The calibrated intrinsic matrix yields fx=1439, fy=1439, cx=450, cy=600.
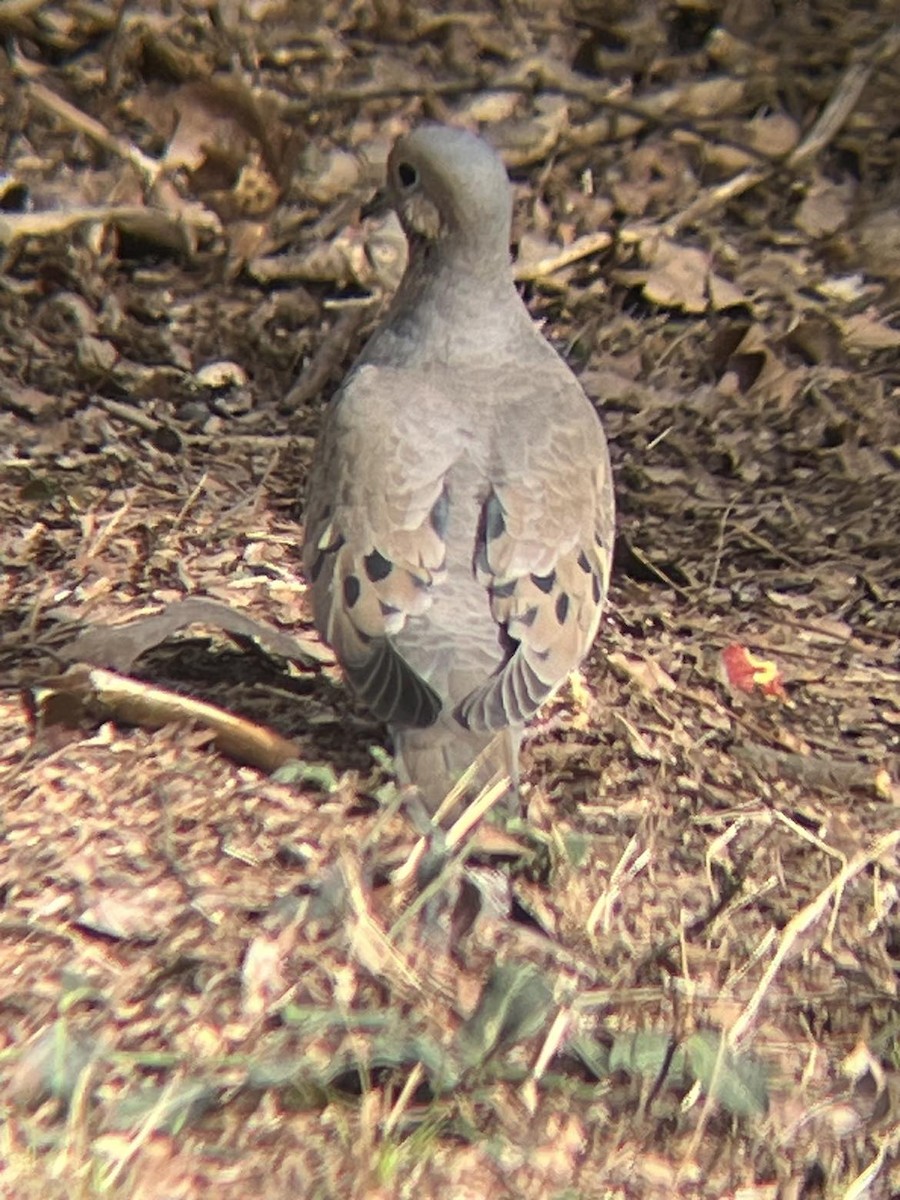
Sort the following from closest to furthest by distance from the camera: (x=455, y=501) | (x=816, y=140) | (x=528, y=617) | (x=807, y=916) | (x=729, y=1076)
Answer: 1. (x=729, y=1076)
2. (x=807, y=916)
3. (x=528, y=617)
4. (x=455, y=501)
5. (x=816, y=140)

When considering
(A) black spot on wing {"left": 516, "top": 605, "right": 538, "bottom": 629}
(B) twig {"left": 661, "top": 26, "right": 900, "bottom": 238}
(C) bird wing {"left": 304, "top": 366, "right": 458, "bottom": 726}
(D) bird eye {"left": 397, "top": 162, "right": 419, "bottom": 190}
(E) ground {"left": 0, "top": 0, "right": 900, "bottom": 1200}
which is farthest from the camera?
(B) twig {"left": 661, "top": 26, "right": 900, "bottom": 238}

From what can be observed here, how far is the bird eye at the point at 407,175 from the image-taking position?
11.3ft

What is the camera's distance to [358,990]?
8.73 feet

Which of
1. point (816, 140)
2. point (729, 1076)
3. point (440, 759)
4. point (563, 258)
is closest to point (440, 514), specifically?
point (440, 759)

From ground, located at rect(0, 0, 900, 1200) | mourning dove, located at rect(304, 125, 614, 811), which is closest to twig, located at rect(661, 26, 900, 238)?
ground, located at rect(0, 0, 900, 1200)

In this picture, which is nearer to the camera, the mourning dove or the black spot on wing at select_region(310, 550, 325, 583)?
the mourning dove

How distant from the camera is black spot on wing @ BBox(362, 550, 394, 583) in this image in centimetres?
306

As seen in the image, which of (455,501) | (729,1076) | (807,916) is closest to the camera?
(729,1076)

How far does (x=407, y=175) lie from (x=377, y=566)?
104 centimetres

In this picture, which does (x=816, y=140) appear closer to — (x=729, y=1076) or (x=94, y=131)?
(x=94, y=131)

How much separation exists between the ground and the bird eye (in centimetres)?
88

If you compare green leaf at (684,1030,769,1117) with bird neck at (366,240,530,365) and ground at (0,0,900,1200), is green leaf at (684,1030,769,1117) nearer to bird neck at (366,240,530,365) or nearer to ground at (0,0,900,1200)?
ground at (0,0,900,1200)

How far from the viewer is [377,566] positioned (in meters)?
3.07

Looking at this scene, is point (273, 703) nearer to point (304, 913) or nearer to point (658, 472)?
point (304, 913)
